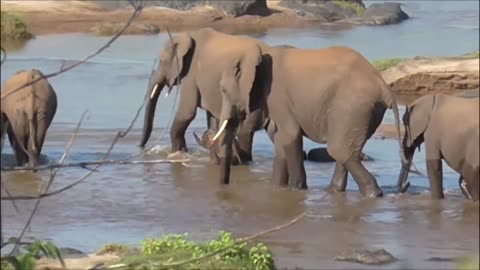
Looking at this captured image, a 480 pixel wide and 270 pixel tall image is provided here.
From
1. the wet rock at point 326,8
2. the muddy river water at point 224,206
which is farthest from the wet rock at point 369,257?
the wet rock at point 326,8

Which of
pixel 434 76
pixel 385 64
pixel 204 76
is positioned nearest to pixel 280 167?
pixel 204 76

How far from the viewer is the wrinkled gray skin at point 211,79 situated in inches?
495

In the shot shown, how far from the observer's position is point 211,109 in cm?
1341

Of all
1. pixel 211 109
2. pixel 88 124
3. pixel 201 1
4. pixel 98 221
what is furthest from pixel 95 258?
pixel 201 1

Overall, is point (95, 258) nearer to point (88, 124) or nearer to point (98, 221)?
point (98, 221)

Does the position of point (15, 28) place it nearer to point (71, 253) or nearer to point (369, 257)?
point (71, 253)

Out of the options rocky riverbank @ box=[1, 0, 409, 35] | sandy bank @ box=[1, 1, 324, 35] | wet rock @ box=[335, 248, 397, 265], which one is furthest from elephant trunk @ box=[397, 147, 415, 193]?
sandy bank @ box=[1, 1, 324, 35]

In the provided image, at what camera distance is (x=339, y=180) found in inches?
480

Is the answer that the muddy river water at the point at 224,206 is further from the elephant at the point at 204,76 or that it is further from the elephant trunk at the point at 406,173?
the elephant at the point at 204,76

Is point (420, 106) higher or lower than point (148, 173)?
higher

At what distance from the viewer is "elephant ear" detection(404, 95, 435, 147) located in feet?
38.1

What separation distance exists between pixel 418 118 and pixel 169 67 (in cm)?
330

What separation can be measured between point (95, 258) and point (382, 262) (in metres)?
1.70

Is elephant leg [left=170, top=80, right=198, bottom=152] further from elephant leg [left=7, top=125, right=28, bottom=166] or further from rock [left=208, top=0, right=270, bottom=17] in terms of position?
rock [left=208, top=0, right=270, bottom=17]
